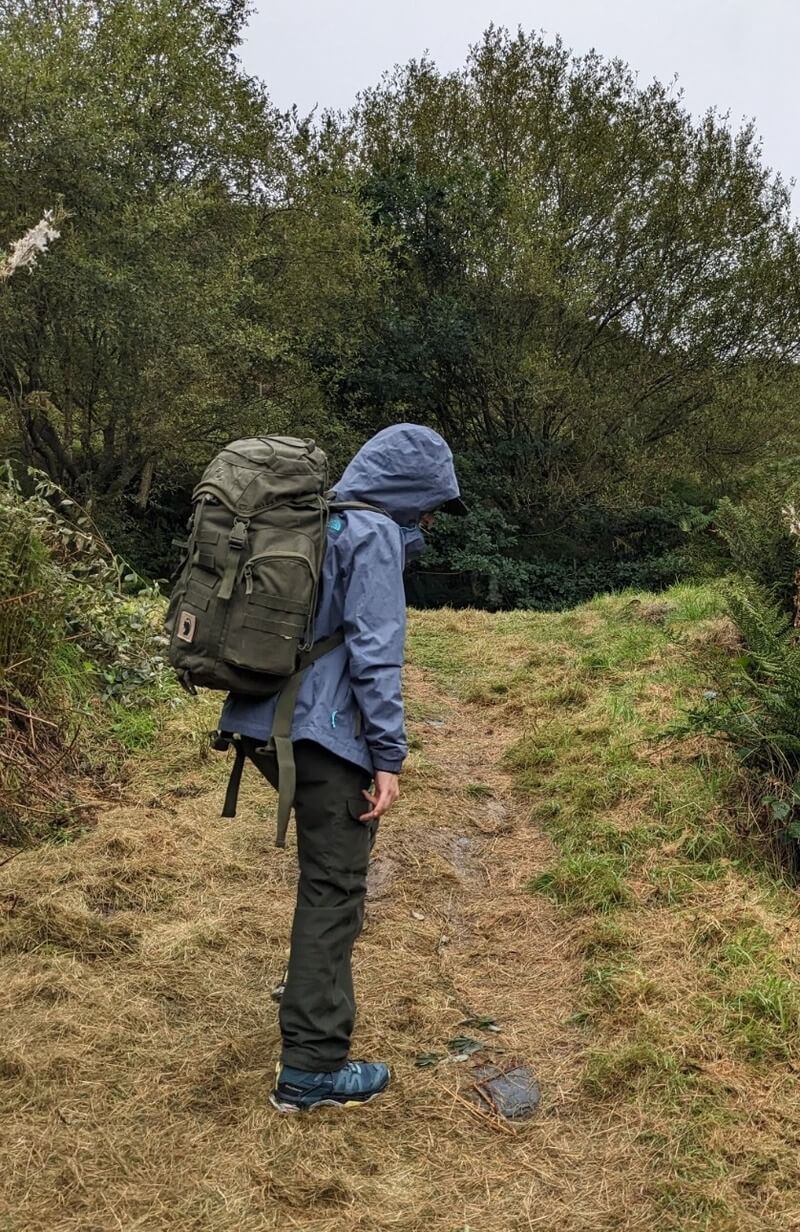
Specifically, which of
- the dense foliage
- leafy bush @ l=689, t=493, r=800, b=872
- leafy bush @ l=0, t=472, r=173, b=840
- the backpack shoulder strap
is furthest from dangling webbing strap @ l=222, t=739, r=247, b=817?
the dense foliage

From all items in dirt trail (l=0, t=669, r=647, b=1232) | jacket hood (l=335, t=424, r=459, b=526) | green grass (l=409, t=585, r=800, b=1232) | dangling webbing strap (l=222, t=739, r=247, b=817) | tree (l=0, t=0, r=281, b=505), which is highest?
tree (l=0, t=0, r=281, b=505)

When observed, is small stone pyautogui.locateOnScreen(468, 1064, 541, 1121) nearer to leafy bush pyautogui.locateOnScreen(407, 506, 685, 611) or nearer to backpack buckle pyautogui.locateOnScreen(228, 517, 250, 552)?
backpack buckle pyautogui.locateOnScreen(228, 517, 250, 552)

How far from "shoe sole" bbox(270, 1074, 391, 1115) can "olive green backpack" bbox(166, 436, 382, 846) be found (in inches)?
30.3

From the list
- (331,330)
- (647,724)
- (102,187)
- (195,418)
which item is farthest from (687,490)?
(647,724)

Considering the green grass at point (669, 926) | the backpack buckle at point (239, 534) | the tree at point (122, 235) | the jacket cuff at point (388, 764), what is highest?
the tree at point (122, 235)

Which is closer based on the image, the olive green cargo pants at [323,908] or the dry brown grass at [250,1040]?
the dry brown grass at [250,1040]

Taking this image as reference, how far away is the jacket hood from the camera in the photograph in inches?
104

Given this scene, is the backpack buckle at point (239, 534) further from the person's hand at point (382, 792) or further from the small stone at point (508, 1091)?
the small stone at point (508, 1091)

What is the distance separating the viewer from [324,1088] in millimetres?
2545

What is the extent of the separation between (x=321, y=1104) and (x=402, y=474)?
181 cm

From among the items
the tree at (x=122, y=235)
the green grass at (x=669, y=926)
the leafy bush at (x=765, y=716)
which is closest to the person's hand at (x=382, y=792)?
the green grass at (x=669, y=926)

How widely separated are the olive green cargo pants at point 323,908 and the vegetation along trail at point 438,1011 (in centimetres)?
24

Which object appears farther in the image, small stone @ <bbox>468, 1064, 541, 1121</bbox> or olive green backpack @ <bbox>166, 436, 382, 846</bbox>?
small stone @ <bbox>468, 1064, 541, 1121</bbox>

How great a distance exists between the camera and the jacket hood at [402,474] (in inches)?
104
